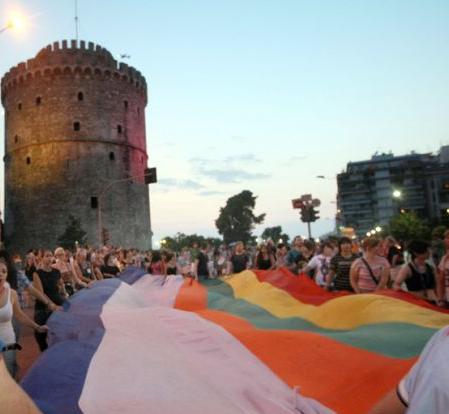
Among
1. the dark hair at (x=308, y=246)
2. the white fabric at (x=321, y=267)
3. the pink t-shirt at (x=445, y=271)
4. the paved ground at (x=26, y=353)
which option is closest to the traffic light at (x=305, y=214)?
the dark hair at (x=308, y=246)

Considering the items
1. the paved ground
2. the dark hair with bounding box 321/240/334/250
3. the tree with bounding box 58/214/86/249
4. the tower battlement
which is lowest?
the paved ground

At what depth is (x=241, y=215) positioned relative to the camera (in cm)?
9350

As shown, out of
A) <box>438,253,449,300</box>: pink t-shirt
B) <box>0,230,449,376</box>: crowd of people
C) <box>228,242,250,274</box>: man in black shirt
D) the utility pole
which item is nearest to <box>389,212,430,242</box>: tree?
the utility pole

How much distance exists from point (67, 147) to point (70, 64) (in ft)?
24.3

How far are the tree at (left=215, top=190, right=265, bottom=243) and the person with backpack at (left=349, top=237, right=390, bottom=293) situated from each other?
84.5 m

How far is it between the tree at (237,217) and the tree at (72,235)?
4827 cm

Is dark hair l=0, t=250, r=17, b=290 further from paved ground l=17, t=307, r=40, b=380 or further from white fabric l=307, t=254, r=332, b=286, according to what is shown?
white fabric l=307, t=254, r=332, b=286

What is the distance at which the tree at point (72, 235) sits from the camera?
146 feet

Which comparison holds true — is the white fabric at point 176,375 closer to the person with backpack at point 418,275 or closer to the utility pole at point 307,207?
the person with backpack at point 418,275

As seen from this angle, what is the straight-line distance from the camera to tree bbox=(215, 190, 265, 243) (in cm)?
9306

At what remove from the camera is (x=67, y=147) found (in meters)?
48.7

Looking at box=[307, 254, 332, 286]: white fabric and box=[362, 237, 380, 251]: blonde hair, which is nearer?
box=[362, 237, 380, 251]: blonde hair

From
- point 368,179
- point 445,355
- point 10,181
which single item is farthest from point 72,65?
point 368,179

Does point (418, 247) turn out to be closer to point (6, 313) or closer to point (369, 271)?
point (369, 271)
